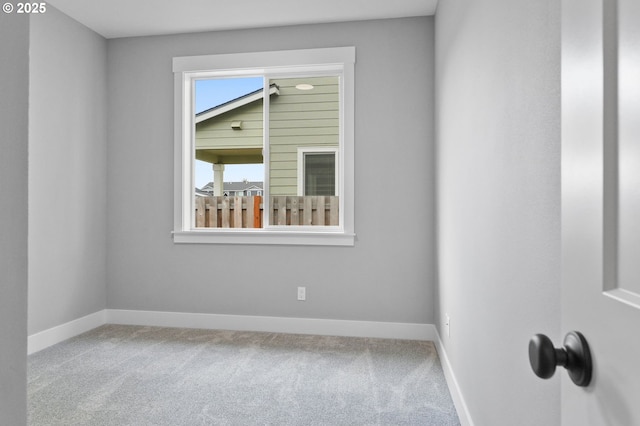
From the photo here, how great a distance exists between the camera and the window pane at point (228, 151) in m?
3.95

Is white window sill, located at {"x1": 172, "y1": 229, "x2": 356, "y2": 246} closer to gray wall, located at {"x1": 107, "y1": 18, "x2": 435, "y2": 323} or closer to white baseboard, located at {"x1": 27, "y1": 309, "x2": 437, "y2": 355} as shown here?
gray wall, located at {"x1": 107, "y1": 18, "x2": 435, "y2": 323}

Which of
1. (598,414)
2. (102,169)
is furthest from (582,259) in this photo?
(102,169)

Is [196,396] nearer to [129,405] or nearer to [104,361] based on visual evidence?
[129,405]

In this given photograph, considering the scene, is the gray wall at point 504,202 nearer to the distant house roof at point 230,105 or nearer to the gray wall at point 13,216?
the gray wall at point 13,216

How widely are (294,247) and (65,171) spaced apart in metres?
1.97

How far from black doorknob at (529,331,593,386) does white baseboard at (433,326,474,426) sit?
61.1 inches

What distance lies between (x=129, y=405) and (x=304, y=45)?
9.74ft

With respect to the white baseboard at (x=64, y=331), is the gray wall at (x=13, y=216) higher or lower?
higher

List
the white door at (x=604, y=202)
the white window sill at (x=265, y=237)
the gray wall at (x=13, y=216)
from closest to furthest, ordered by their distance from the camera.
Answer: the white door at (x=604, y=202)
the gray wall at (x=13, y=216)
the white window sill at (x=265, y=237)

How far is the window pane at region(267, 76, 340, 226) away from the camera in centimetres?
378

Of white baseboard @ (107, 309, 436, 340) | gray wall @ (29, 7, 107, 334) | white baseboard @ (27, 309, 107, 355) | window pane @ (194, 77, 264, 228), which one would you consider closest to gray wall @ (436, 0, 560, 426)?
white baseboard @ (107, 309, 436, 340)

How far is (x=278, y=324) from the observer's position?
373cm

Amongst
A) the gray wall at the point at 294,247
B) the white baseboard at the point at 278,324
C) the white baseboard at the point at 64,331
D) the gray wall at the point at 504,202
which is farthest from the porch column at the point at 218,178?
the gray wall at the point at 504,202

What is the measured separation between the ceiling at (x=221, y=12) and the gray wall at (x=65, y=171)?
11.1 inches
